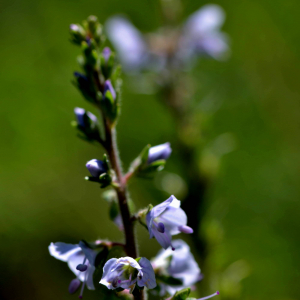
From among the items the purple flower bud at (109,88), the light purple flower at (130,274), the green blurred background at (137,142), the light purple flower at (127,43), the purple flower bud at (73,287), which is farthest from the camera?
the green blurred background at (137,142)

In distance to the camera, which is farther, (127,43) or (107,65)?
(127,43)

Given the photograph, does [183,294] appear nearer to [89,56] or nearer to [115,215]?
[115,215]

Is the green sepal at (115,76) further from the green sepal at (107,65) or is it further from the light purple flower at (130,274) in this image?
the light purple flower at (130,274)

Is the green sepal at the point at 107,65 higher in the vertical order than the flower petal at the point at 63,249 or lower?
higher

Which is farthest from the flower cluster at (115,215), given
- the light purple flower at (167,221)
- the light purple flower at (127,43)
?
the light purple flower at (127,43)

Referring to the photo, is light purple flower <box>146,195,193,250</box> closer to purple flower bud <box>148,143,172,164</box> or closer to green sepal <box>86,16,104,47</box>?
purple flower bud <box>148,143,172,164</box>

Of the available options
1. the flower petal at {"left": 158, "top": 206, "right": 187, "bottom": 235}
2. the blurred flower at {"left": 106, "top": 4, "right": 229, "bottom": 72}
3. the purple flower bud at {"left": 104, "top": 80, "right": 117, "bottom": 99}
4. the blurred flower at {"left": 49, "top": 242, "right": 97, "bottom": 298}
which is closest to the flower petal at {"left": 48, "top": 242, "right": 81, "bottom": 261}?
the blurred flower at {"left": 49, "top": 242, "right": 97, "bottom": 298}

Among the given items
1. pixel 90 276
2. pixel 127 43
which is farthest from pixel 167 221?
pixel 127 43
